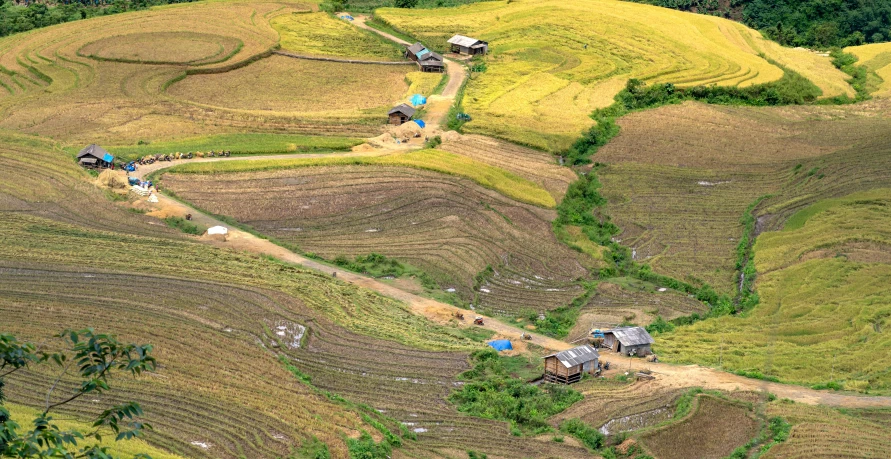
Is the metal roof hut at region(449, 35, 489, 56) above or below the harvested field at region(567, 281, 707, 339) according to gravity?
above

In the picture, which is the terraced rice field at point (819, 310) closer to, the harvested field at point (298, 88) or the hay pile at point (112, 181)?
the hay pile at point (112, 181)

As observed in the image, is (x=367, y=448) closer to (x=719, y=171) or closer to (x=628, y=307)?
(x=628, y=307)

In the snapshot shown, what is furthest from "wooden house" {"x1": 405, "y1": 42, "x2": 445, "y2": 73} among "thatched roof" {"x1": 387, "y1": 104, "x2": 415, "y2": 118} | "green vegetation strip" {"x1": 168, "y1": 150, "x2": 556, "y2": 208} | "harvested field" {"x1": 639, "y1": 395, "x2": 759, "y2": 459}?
"harvested field" {"x1": 639, "y1": 395, "x2": 759, "y2": 459}

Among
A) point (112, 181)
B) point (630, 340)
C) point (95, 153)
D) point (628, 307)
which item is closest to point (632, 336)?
point (630, 340)

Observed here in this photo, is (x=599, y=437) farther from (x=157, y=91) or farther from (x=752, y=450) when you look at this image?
(x=157, y=91)

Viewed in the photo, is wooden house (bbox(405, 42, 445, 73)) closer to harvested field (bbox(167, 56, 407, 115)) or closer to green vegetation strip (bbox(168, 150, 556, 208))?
harvested field (bbox(167, 56, 407, 115))

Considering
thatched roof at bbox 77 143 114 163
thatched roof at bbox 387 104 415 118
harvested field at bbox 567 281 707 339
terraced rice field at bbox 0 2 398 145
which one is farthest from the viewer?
thatched roof at bbox 387 104 415 118
